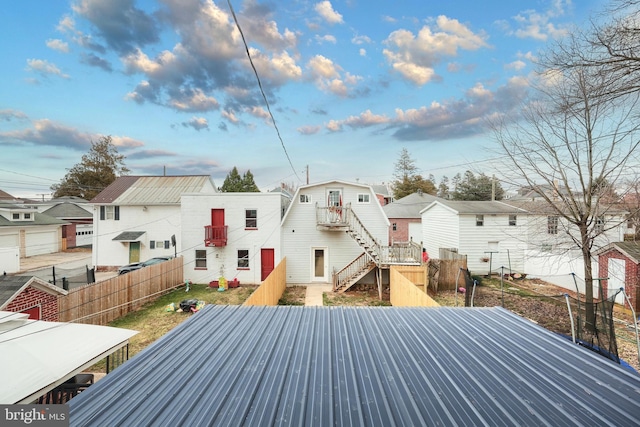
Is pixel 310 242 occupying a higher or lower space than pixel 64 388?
higher

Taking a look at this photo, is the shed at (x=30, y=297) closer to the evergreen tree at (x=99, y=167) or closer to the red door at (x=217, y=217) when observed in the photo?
the red door at (x=217, y=217)

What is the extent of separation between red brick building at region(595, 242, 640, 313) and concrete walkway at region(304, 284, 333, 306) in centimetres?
1109

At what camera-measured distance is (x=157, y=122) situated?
34.2 feet

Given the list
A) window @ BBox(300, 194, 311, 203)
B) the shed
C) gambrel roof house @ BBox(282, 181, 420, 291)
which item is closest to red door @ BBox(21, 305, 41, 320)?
the shed

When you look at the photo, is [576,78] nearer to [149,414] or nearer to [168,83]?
[149,414]

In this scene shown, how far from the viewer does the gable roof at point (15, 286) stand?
641 centimetres

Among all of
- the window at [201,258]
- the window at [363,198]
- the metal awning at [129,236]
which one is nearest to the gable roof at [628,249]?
the window at [363,198]

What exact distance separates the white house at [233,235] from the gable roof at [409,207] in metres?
17.3

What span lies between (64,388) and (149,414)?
4754 mm

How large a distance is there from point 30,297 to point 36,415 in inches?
303

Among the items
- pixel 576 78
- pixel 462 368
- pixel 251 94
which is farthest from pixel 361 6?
pixel 462 368

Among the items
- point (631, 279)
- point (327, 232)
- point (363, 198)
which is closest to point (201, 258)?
point (327, 232)

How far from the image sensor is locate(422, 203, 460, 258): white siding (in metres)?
17.8

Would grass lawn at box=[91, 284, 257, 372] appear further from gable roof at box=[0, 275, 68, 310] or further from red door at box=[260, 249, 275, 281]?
gable roof at box=[0, 275, 68, 310]
